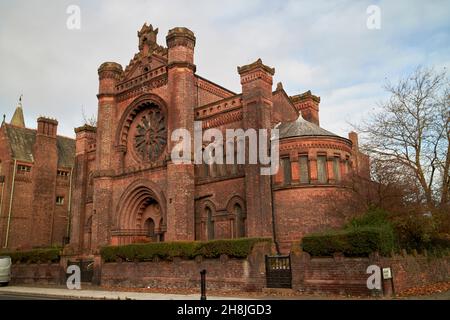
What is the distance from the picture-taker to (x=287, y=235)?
23422 mm

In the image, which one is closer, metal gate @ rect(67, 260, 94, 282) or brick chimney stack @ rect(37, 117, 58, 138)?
metal gate @ rect(67, 260, 94, 282)

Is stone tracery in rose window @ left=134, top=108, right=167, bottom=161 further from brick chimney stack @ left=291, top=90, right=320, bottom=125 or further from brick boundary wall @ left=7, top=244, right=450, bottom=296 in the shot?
brick chimney stack @ left=291, top=90, right=320, bottom=125

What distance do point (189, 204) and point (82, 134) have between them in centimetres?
1604

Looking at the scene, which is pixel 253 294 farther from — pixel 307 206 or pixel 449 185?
pixel 449 185

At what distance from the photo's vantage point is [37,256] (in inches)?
1130

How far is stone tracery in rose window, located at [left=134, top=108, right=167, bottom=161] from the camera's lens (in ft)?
99.0

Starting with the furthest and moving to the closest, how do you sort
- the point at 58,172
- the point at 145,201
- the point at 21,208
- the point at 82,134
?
the point at 58,172 → the point at 21,208 → the point at 82,134 → the point at 145,201

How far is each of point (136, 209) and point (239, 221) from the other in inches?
365

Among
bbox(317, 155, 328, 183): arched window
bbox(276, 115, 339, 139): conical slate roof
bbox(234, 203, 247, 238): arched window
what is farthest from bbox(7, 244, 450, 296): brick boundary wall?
bbox(276, 115, 339, 139): conical slate roof

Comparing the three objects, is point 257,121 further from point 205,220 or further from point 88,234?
point 88,234

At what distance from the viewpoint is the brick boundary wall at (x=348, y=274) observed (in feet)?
50.6

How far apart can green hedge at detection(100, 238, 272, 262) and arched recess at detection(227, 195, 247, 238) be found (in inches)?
167

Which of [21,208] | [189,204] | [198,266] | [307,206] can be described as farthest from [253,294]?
[21,208]

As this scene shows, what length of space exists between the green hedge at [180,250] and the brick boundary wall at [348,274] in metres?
2.71
